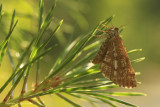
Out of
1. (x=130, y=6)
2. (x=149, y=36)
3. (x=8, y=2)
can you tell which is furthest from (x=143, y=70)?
(x=8, y=2)

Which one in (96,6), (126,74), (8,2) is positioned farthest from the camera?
(96,6)

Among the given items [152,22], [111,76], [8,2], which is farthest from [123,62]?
[152,22]

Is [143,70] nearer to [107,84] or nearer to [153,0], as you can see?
[153,0]

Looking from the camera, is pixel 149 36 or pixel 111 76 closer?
pixel 111 76

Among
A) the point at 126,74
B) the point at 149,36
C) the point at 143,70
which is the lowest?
the point at 126,74

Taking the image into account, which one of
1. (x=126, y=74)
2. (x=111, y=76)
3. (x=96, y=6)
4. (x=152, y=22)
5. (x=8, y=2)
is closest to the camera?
(x=111, y=76)

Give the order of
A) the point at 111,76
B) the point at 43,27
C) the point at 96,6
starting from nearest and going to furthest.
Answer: the point at 43,27
the point at 111,76
the point at 96,6

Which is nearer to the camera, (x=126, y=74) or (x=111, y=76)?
(x=111, y=76)

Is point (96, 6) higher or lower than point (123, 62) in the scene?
higher

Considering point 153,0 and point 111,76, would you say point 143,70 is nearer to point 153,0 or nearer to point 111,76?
point 153,0
